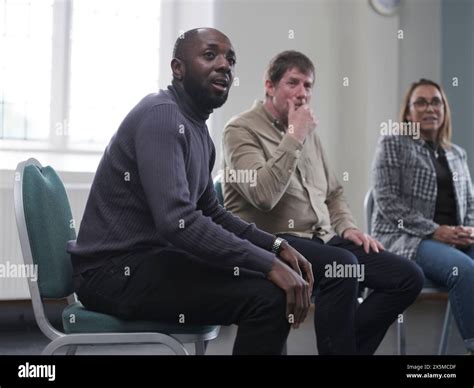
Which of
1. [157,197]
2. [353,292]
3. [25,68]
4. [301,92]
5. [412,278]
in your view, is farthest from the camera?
[25,68]

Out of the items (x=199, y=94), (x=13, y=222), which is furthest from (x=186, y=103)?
(x=13, y=222)

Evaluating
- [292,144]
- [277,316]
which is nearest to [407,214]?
[292,144]

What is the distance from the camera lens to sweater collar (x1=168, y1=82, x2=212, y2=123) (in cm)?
123

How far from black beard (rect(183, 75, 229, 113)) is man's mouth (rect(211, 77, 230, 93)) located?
0.01 metres

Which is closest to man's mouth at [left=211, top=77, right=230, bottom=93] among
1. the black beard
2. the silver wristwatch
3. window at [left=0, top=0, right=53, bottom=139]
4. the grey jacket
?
the black beard

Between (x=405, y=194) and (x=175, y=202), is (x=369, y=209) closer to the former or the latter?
(x=405, y=194)

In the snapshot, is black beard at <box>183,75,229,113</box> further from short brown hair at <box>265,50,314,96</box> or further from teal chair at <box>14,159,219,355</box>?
short brown hair at <box>265,50,314,96</box>

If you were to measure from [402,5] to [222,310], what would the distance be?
2.43m

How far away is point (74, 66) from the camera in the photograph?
9.71ft

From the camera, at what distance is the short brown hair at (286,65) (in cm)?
173

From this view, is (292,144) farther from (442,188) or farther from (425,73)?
(425,73)

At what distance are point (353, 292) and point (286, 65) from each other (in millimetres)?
646

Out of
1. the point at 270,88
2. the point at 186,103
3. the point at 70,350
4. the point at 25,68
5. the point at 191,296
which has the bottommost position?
the point at 70,350

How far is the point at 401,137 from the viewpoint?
197cm
